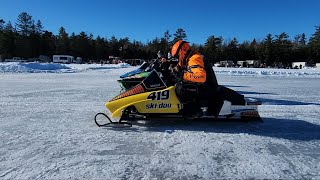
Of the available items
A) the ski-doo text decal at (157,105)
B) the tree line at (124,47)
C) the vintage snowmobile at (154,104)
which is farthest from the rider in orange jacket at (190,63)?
the tree line at (124,47)

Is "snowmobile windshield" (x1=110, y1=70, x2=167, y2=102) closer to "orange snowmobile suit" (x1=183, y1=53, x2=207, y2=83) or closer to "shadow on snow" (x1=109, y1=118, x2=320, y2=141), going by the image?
"orange snowmobile suit" (x1=183, y1=53, x2=207, y2=83)

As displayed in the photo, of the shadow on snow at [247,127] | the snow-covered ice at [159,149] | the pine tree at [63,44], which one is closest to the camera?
the snow-covered ice at [159,149]

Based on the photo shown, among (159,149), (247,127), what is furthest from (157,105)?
(247,127)

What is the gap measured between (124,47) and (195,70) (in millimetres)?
99560

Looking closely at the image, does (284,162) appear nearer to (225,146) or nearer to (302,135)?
(225,146)

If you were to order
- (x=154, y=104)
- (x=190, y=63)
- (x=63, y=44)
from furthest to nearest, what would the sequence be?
(x=63, y=44)
(x=190, y=63)
(x=154, y=104)

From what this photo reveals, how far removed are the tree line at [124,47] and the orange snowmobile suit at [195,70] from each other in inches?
3047

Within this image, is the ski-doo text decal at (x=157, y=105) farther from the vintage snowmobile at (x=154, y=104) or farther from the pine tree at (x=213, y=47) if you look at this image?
the pine tree at (x=213, y=47)

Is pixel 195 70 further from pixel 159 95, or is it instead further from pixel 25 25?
pixel 25 25

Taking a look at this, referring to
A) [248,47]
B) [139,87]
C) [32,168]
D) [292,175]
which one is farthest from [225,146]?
[248,47]

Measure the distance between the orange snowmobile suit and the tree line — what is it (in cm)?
7739

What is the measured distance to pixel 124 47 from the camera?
104 m

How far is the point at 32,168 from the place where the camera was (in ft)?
11.9

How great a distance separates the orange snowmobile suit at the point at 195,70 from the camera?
18.5 feet
